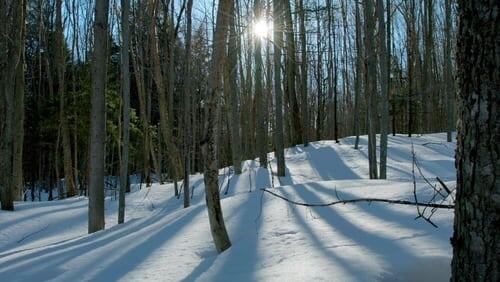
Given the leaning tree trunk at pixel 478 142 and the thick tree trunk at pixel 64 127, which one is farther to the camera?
the thick tree trunk at pixel 64 127

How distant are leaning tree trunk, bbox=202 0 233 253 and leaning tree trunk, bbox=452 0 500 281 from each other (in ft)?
8.34

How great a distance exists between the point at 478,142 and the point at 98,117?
6.59 meters

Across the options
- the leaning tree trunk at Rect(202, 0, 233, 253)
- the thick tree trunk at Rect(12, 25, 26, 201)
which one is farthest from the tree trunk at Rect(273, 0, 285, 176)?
the leaning tree trunk at Rect(202, 0, 233, 253)

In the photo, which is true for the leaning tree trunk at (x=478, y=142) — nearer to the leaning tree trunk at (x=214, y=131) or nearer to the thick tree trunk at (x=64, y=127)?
the leaning tree trunk at (x=214, y=131)

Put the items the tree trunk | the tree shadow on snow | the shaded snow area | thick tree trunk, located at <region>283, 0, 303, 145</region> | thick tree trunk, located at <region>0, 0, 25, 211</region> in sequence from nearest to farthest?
the shaded snow area → the tree shadow on snow → thick tree trunk, located at <region>0, 0, 25, 211</region> → the tree trunk → thick tree trunk, located at <region>283, 0, 303, 145</region>

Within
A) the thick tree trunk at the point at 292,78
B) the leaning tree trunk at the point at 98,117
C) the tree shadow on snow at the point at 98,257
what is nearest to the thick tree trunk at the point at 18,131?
the leaning tree trunk at the point at 98,117

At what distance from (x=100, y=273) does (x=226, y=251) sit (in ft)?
3.43

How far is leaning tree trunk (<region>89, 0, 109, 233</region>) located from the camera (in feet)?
23.6

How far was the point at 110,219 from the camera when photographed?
1009cm

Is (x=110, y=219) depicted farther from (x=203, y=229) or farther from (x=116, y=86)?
(x=116, y=86)

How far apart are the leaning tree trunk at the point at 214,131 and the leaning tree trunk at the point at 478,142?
8.34 feet

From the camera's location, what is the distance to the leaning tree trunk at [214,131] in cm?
384

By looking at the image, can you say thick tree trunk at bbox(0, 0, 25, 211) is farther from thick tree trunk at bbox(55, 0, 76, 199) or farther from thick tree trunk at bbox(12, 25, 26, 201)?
thick tree trunk at bbox(55, 0, 76, 199)

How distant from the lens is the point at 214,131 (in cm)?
388
